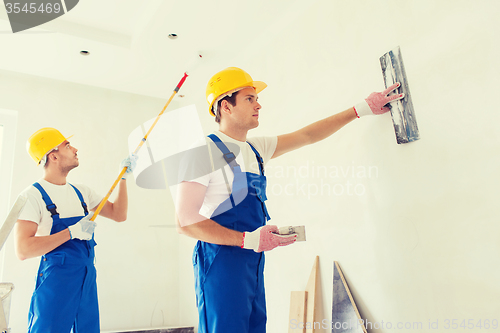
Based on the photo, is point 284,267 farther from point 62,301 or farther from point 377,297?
point 62,301

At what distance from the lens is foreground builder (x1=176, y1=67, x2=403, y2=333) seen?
4.43 ft

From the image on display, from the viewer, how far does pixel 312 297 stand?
2.04m

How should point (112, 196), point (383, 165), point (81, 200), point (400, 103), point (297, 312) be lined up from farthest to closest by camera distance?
point (112, 196)
point (81, 200)
point (297, 312)
point (383, 165)
point (400, 103)

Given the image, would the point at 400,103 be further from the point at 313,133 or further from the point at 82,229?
the point at 82,229

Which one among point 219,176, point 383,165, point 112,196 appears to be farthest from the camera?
point 112,196

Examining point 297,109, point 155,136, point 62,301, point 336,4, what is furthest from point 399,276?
point 155,136

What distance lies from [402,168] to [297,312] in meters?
1.14

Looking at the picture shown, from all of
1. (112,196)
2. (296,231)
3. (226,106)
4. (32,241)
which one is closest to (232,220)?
(296,231)

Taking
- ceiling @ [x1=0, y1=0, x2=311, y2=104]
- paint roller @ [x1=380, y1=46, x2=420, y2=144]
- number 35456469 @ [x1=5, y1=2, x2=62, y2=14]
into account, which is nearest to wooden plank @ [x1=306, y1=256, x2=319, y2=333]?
paint roller @ [x1=380, y1=46, x2=420, y2=144]

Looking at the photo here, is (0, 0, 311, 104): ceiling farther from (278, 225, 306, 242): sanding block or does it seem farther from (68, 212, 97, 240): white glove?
(278, 225, 306, 242): sanding block

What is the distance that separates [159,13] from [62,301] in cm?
213

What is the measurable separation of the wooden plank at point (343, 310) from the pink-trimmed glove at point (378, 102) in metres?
0.91

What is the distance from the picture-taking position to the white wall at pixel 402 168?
1336 mm
